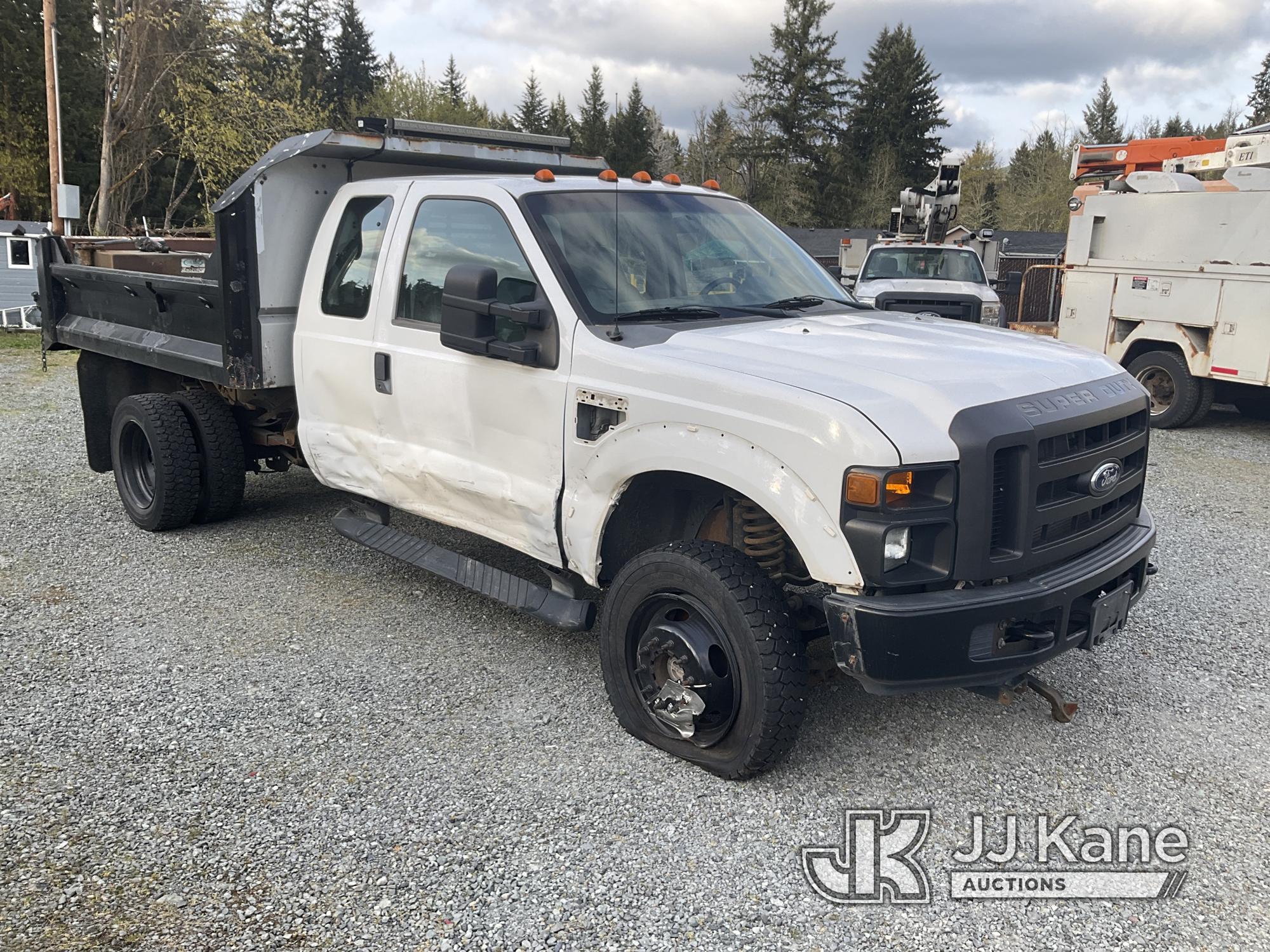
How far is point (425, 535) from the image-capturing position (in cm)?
629

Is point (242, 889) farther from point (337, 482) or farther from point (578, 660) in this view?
point (337, 482)

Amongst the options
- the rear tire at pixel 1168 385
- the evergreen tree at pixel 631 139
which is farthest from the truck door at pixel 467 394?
the evergreen tree at pixel 631 139

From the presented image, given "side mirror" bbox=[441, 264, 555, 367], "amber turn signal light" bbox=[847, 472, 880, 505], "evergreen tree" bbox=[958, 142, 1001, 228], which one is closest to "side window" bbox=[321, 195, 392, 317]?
"side mirror" bbox=[441, 264, 555, 367]

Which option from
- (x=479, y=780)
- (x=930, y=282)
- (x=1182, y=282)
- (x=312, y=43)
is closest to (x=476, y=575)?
(x=479, y=780)

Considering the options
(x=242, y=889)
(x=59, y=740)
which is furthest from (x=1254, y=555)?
(x=59, y=740)

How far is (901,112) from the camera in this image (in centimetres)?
5153

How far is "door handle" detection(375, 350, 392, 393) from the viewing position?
4703 mm

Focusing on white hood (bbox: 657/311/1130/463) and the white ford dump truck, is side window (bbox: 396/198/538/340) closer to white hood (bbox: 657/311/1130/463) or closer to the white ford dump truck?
the white ford dump truck

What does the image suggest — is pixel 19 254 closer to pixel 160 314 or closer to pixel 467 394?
pixel 160 314

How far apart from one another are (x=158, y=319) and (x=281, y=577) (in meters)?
1.79

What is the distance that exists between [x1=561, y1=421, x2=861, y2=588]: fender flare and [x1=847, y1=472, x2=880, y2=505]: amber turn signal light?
84 mm

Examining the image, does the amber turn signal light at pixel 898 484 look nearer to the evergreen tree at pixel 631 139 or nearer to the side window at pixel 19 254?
the side window at pixel 19 254

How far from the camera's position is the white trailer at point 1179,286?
9.70 meters

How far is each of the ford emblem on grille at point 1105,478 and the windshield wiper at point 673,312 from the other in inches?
62.3
